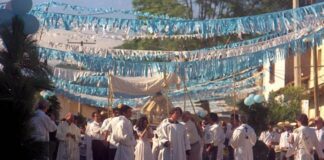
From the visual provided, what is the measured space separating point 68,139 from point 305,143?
19.3 ft

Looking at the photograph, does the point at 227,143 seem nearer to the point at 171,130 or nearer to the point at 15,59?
the point at 171,130

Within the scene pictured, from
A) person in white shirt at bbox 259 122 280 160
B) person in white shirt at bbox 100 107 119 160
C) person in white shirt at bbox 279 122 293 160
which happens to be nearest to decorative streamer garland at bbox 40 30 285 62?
person in white shirt at bbox 279 122 293 160

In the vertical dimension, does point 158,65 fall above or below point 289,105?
above

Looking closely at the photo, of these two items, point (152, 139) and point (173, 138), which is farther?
point (152, 139)

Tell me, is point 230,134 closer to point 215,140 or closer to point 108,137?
point 215,140

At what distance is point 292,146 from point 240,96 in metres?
24.4

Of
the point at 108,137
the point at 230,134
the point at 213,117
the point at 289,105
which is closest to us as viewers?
the point at 108,137

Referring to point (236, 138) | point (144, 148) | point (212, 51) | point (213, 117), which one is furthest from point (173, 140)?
point (212, 51)

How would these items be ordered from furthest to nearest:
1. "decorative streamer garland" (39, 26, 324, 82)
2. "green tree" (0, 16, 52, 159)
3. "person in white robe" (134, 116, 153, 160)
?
"decorative streamer garland" (39, 26, 324, 82)
"person in white robe" (134, 116, 153, 160)
"green tree" (0, 16, 52, 159)

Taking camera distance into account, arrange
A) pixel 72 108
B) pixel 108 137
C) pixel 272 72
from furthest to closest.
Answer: pixel 72 108 < pixel 272 72 < pixel 108 137

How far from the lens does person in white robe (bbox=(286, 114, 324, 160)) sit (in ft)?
74.3

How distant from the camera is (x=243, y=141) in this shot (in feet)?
83.9

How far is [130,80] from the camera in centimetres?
3347

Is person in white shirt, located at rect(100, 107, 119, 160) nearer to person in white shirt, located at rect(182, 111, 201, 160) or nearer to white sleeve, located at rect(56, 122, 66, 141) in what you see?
white sleeve, located at rect(56, 122, 66, 141)
